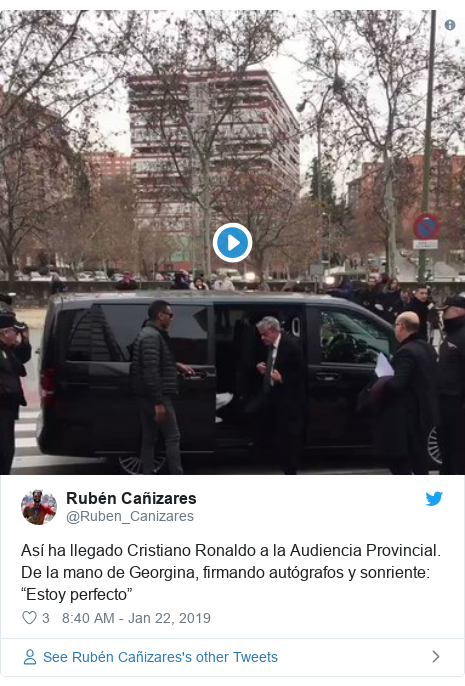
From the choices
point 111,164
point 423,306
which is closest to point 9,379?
point 111,164

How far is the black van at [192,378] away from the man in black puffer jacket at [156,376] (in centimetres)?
8

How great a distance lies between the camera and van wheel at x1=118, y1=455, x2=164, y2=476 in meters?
3.20

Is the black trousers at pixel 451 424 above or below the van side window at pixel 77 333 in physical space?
below

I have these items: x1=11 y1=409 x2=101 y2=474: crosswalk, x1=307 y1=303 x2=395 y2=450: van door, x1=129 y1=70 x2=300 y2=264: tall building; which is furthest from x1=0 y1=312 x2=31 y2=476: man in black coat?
x1=307 y1=303 x2=395 y2=450: van door

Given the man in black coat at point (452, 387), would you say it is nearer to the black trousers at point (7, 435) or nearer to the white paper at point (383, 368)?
the white paper at point (383, 368)

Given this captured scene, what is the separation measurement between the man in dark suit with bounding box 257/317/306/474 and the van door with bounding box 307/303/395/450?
34 cm

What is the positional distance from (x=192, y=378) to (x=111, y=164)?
4.62 ft

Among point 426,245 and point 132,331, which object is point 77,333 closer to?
point 132,331

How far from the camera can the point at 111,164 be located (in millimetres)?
3596

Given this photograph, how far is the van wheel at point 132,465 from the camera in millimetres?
3203
